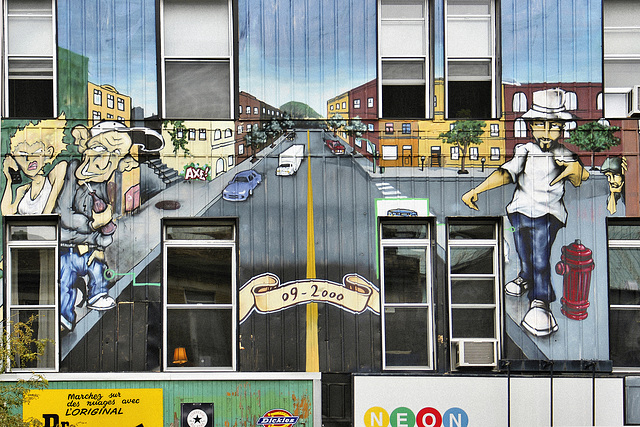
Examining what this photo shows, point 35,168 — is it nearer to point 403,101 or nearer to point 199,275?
point 199,275

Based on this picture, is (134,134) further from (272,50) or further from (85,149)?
(272,50)

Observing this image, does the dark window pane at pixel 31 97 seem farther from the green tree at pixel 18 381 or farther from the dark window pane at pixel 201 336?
the dark window pane at pixel 201 336

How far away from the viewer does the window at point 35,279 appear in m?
9.02

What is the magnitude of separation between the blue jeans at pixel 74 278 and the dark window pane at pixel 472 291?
4985 millimetres

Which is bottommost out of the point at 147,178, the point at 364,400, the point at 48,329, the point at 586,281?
the point at 364,400

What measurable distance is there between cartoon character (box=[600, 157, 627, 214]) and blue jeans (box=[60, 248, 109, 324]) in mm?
7280

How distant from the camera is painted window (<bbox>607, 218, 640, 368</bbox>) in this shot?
9.19 m

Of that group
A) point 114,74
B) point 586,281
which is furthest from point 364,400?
point 114,74

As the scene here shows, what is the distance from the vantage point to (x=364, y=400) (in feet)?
29.1

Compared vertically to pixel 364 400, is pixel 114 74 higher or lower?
higher

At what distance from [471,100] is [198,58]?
408 cm

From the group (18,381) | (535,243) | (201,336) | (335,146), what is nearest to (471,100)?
(335,146)

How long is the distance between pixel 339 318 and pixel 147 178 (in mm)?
3371

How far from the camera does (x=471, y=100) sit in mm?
9414
